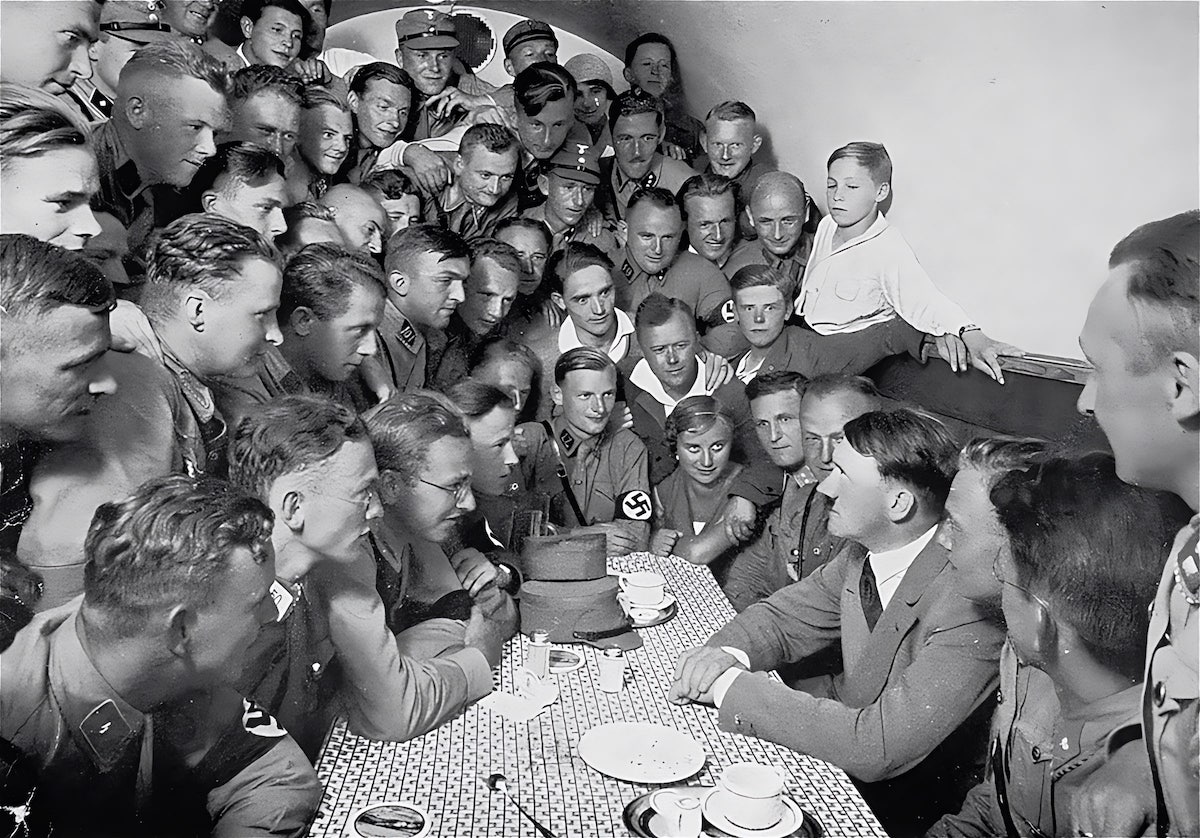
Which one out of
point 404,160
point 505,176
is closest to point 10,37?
point 404,160

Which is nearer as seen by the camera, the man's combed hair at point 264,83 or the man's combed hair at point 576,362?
the man's combed hair at point 264,83

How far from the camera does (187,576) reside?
2.43 metres

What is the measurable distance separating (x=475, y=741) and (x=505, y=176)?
1.54 meters

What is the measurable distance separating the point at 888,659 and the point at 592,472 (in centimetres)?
98

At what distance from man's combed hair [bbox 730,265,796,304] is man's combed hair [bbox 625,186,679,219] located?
0.27 metres

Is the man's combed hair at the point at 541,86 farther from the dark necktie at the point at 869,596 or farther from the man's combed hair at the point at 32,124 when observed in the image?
the dark necktie at the point at 869,596

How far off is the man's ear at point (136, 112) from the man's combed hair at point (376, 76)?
534 millimetres

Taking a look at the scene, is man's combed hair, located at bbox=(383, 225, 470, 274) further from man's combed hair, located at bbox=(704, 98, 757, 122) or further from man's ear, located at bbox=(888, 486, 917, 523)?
man's ear, located at bbox=(888, 486, 917, 523)

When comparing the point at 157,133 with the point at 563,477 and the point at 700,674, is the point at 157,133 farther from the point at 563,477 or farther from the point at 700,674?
the point at 700,674

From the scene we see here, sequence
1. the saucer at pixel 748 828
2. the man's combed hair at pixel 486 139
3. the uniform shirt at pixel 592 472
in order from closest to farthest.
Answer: the saucer at pixel 748 828 < the man's combed hair at pixel 486 139 < the uniform shirt at pixel 592 472

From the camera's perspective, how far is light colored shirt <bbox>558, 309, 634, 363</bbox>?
10.0 feet

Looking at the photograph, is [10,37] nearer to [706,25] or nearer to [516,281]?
[516,281]

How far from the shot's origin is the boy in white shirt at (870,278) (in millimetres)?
2791

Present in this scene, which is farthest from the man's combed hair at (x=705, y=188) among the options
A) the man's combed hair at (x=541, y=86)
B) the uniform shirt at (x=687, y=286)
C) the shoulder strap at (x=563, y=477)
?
the shoulder strap at (x=563, y=477)
